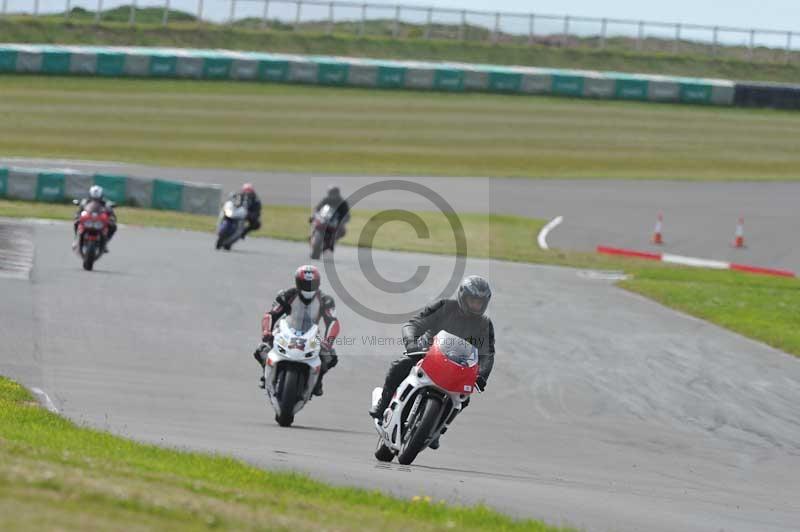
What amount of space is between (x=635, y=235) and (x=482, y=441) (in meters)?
28.2

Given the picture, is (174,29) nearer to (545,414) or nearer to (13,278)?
(13,278)

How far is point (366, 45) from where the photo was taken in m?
74.0

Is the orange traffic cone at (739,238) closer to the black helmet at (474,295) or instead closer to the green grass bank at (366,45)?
the black helmet at (474,295)

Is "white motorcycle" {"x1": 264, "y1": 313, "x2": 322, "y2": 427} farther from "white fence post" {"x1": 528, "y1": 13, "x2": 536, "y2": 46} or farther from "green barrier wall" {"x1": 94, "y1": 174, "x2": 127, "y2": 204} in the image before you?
"white fence post" {"x1": 528, "y1": 13, "x2": 536, "y2": 46}

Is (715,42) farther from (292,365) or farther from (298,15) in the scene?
(292,365)

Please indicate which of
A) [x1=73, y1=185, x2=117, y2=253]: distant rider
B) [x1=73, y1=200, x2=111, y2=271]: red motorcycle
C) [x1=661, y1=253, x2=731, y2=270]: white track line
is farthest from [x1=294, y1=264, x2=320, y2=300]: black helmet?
[x1=661, y1=253, x2=731, y2=270]: white track line

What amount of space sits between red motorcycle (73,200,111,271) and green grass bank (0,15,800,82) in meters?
42.6

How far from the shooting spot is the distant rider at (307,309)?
44.8 ft

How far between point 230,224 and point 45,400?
643 inches

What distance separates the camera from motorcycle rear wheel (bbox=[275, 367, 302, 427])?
13273 mm

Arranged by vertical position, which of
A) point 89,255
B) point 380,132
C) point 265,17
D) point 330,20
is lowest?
point 89,255

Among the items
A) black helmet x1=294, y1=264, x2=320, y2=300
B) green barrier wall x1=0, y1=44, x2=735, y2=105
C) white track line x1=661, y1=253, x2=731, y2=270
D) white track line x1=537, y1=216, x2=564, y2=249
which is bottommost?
black helmet x1=294, y1=264, x2=320, y2=300

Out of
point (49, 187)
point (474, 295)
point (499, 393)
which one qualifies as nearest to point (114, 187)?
point (49, 187)

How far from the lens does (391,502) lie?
876 cm
